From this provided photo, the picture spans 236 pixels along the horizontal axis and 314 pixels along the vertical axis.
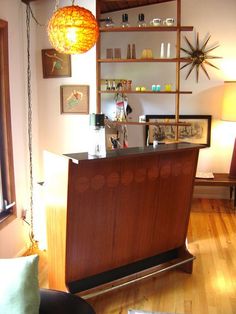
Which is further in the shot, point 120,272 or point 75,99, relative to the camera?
point 75,99

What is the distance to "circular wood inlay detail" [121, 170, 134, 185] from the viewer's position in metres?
2.35

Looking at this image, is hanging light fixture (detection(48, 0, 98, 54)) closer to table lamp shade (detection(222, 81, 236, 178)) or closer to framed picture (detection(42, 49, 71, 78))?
framed picture (detection(42, 49, 71, 78))

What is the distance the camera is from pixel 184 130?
4.79 metres

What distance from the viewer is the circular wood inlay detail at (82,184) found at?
2.14 meters

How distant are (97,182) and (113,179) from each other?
130 mm

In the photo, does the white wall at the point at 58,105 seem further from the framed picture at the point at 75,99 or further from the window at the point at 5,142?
the window at the point at 5,142

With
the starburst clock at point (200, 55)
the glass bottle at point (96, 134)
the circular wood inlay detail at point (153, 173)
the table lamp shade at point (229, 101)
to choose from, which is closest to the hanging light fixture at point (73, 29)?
the glass bottle at point (96, 134)

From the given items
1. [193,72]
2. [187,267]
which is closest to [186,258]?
[187,267]

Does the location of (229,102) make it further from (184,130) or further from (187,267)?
(187,267)

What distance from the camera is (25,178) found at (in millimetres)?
3264

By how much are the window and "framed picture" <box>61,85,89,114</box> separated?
715 mm

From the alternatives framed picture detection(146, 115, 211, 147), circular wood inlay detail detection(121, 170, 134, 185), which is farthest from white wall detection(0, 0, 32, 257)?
framed picture detection(146, 115, 211, 147)

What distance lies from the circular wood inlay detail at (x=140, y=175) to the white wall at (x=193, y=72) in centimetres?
227

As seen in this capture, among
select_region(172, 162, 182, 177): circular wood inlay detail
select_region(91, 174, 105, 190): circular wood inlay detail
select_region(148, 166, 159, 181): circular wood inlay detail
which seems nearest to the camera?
select_region(91, 174, 105, 190): circular wood inlay detail
